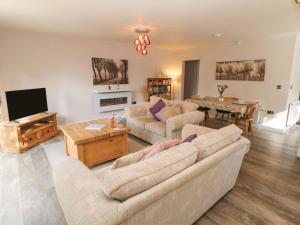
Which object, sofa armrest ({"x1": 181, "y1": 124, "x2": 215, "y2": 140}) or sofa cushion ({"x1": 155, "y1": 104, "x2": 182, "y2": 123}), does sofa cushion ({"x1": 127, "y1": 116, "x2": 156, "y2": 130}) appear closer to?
sofa cushion ({"x1": 155, "y1": 104, "x2": 182, "y2": 123})

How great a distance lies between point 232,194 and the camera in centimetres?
224

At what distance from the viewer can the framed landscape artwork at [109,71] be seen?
5.43m

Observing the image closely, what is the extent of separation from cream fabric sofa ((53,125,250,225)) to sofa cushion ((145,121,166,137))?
4.99 ft

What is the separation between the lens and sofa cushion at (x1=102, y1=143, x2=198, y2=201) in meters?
1.07

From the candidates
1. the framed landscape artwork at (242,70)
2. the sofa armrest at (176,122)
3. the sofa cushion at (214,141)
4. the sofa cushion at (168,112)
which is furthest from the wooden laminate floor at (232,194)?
the framed landscape artwork at (242,70)

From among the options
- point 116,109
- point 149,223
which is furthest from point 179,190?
point 116,109

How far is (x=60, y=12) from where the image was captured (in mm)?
2910

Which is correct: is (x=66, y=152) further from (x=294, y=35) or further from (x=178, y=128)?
(x=294, y=35)

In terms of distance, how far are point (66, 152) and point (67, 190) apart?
224 cm

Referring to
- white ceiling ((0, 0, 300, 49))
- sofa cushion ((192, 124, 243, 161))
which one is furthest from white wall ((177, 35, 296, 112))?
sofa cushion ((192, 124, 243, 161))

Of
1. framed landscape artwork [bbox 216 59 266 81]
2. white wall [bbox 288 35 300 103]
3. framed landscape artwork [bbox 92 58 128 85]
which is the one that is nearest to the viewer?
white wall [bbox 288 35 300 103]

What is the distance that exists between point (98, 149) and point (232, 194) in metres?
2.03

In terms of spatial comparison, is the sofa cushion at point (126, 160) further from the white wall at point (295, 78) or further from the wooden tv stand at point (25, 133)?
the white wall at point (295, 78)

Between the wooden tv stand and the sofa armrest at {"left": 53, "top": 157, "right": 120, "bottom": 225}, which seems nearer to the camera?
the sofa armrest at {"left": 53, "top": 157, "right": 120, "bottom": 225}
